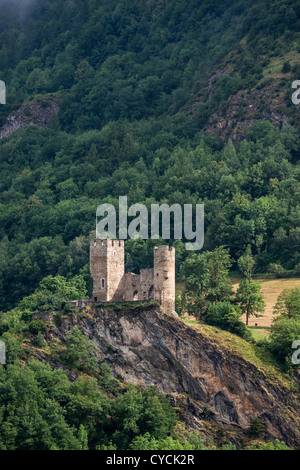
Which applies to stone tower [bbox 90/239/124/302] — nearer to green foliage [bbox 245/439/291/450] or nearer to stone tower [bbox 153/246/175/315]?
stone tower [bbox 153/246/175/315]

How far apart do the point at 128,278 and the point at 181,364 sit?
31.1 feet

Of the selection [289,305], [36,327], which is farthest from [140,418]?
[289,305]

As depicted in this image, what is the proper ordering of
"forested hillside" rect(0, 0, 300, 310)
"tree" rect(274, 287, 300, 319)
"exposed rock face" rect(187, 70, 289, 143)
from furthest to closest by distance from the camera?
"exposed rock face" rect(187, 70, 289, 143) < "forested hillside" rect(0, 0, 300, 310) < "tree" rect(274, 287, 300, 319)

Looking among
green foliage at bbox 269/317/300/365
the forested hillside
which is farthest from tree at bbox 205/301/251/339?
the forested hillside

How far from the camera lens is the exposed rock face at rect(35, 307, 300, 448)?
9181 centimetres

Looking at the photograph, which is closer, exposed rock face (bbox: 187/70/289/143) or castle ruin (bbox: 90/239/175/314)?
castle ruin (bbox: 90/239/175/314)

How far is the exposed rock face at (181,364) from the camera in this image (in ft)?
301

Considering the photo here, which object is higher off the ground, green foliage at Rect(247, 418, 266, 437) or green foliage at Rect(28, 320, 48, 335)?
green foliage at Rect(28, 320, 48, 335)

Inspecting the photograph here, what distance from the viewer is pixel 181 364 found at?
9269cm

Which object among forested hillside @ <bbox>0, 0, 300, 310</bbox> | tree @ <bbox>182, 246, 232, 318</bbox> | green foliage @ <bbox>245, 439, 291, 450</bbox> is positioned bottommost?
green foliage @ <bbox>245, 439, 291, 450</bbox>

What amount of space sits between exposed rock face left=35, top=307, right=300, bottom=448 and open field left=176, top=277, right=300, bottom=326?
43.1 feet

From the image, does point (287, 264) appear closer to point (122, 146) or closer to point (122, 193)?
point (122, 193)

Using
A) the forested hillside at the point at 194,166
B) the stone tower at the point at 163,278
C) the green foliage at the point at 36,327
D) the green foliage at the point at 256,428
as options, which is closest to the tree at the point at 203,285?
the stone tower at the point at 163,278

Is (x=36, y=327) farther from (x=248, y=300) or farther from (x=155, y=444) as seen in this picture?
(x=248, y=300)
